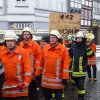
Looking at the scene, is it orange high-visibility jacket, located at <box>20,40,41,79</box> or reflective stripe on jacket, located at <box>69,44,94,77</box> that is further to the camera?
reflective stripe on jacket, located at <box>69,44,94,77</box>

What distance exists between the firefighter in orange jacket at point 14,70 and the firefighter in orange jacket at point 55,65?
824 millimetres

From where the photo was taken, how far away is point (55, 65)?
728 cm

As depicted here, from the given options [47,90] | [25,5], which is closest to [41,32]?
[25,5]

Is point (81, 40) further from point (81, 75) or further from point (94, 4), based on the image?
point (94, 4)

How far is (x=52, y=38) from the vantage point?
23.7ft

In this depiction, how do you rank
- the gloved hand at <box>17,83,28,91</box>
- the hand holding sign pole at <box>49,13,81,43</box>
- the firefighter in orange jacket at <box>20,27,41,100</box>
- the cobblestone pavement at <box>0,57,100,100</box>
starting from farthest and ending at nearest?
the hand holding sign pole at <box>49,13,81,43</box>
the cobblestone pavement at <box>0,57,100,100</box>
the firefighter in orange jacket at <box>20,27,41,100</box>
the gloved hand at <box>17,83,28,91</box>

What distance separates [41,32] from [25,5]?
102 inches

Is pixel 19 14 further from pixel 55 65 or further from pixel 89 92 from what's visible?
pixel 55 65

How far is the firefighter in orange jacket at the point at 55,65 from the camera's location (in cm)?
724

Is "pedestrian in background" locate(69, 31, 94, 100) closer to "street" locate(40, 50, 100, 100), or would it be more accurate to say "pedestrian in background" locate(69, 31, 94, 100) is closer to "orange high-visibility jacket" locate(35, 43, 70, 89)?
"street" locate(40, 50, 100, 100)

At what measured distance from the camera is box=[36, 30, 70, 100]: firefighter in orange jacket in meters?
7.24

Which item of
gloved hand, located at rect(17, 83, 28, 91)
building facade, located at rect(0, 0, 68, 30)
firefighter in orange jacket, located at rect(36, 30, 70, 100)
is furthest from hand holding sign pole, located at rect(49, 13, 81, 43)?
building facade, located at rect(0, 0, 68, 30)

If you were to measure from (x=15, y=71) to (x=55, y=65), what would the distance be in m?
1.03

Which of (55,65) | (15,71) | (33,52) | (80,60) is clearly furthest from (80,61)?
(15,71)
